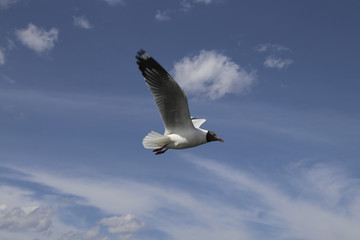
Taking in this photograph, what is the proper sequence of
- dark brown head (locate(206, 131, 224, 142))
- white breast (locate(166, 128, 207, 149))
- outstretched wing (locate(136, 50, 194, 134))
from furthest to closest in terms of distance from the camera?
dark brown head (locate(206, 131, 224, 142)) → white breast (locate(166, 128, 207, 149)) → outstretched wing (locate(136, 50, 194, 134))

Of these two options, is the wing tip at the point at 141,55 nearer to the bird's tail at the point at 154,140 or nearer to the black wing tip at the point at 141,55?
the black wing tip at the point at 141,55

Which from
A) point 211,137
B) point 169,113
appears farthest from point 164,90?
point 211,137

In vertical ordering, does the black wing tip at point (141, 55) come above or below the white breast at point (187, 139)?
above

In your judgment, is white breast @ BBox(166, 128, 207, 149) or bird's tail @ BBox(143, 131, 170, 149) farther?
bird's tail @ BBox(143, 131, 170, 149)

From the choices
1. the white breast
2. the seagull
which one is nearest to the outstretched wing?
the seagull

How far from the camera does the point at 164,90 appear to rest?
10406 millimetres

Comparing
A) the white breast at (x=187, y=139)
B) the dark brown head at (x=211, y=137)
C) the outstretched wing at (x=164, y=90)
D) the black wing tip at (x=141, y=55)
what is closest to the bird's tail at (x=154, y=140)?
the white breast at (x=187, y=139)

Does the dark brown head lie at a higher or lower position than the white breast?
higher

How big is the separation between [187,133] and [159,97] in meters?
1.48

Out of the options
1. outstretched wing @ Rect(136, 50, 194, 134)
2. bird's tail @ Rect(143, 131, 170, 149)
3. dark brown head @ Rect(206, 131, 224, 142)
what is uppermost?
outstretched wing @ Rect(136, 50, 194, 134)

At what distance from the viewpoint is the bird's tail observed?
1119 cm

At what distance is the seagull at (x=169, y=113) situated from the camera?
33.7ft

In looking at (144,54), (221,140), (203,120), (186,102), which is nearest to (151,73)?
A: (144,54)

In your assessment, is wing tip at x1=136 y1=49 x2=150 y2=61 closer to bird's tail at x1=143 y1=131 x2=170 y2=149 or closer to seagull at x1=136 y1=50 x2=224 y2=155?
seagull at x1=136 y1=50 x2=224 y2=155
